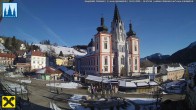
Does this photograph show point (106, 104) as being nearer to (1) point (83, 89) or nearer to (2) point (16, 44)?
(1) point (83, 89)

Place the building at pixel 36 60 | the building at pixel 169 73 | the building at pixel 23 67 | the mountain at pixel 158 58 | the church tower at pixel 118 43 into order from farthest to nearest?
1. the building at pixel 36 60
2. the church tower at pixel 118 43
3. the building at pixel 23 67
4. the mountain at pixel 158 58
5. the building at pixel 169 73

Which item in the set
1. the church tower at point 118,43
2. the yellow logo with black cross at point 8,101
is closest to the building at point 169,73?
the church tower at point 118,43

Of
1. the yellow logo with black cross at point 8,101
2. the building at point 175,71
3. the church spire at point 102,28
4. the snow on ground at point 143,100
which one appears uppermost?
the church spire at point 102,28

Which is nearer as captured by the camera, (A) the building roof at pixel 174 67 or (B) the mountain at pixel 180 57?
(A) the building roof at pixel 174 67

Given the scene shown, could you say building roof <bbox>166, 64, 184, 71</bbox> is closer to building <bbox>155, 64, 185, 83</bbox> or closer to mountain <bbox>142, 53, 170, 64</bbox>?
building <bbox>155, 64, 185, 83</bbox>

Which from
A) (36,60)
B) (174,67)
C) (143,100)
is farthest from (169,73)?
(36,60)

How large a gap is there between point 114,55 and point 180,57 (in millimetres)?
13522

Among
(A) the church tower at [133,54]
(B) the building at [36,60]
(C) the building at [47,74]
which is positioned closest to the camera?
(C) the building at [47,74]

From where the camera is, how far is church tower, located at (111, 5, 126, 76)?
36.1 meters

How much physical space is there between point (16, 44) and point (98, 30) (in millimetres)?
32337

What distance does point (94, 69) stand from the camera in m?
37.2

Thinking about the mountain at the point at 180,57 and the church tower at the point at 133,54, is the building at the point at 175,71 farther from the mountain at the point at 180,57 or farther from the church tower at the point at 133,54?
the church tower at the point at 133,54

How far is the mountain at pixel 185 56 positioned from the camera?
2544cm

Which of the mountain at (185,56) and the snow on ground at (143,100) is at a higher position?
the mountain at (185,56)
